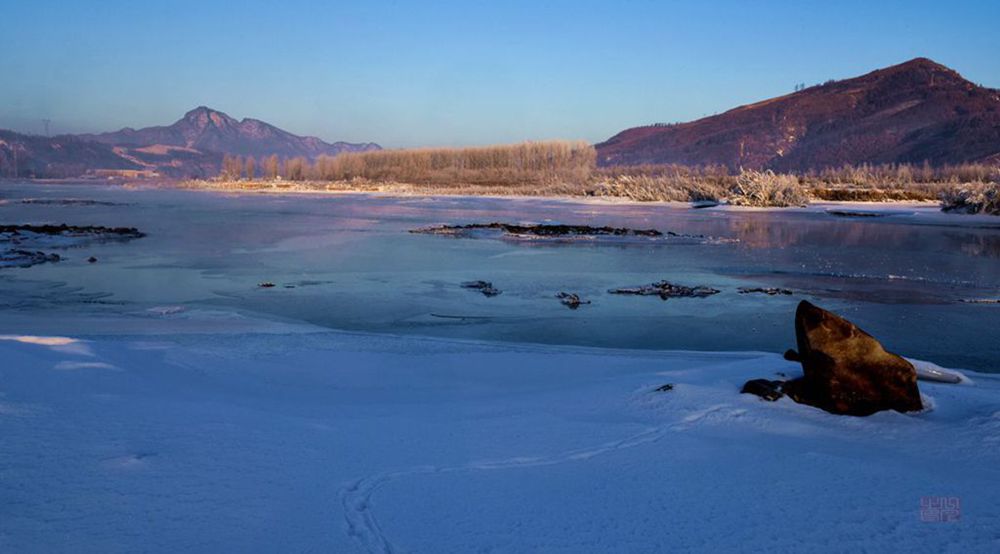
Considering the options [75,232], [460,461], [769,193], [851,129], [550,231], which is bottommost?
[460,461]

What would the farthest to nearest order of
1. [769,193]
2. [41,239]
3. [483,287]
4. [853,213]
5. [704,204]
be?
[704,204] → [769,193] → [853,213] → [41,239] → [483,287]

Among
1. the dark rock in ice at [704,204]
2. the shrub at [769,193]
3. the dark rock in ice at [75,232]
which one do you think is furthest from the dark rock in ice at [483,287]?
the shrub at [769,193]

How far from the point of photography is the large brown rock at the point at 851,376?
290 centimetres

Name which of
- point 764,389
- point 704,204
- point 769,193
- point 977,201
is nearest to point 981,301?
point 764,389

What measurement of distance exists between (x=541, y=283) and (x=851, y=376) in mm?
4592

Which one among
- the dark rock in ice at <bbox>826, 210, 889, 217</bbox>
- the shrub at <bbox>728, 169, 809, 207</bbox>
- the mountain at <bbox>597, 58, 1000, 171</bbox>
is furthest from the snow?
the mountain at <bbox>597, 58, 1000, 171</bbox>

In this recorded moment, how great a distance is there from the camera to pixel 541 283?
7.40 metres

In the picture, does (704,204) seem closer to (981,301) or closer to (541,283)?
(541,283)

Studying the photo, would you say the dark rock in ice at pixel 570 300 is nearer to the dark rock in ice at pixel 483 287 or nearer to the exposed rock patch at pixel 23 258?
the dark rock in ice at pixel 483 287

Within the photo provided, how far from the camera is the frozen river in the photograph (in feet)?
16.6

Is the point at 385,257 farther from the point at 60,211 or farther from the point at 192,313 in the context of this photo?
the point at 60,211

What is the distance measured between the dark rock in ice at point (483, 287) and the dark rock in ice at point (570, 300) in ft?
1.90

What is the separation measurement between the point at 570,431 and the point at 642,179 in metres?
26.5

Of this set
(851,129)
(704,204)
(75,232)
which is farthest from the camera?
(851,129)
